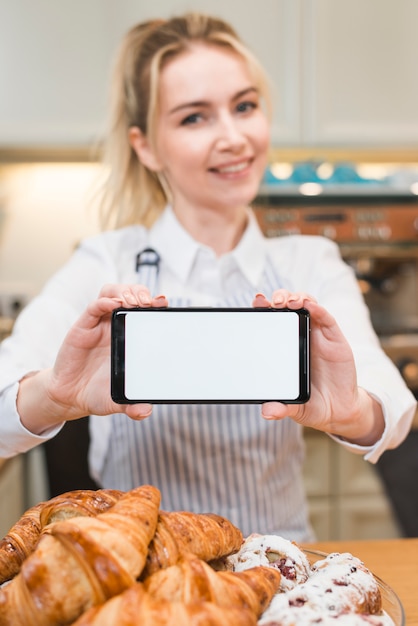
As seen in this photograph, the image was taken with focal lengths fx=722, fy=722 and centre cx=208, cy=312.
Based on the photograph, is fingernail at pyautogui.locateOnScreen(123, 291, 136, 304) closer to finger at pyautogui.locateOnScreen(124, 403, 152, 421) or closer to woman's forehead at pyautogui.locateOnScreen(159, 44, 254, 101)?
finger at pyautogui.locateOnScreen(124, 403, 152, 421)

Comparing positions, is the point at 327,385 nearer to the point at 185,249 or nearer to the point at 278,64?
the point at 185,249

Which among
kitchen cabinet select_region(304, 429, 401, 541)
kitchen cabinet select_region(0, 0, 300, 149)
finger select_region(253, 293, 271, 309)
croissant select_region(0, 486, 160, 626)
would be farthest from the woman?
kitchen cabinet select_region(0, 0, 300, 149)

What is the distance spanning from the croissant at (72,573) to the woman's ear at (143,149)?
81 centimetres

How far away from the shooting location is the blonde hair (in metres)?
1.11

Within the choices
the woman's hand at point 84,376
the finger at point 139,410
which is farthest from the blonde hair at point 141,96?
the finger at point 139,410

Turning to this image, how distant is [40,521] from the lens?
54 centimetres

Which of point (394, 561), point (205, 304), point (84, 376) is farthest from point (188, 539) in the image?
point (205, 304)

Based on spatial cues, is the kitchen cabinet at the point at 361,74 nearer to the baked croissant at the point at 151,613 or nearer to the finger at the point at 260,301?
the finger at the point at 260,301

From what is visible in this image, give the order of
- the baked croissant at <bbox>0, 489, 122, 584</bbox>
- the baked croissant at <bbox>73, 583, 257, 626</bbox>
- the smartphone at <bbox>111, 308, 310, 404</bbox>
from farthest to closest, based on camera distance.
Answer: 1. the smartphone at <bbox>111, 308, 310, 404</bbox>
2. the baked croissant at <bbox>0, 489, 122, 584</bbox>
3. the baked croissant at <bbox>73, 583, 257, 626</bbox>

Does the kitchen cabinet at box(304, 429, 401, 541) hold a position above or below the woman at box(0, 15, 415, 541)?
below

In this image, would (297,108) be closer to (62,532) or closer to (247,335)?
(247,335)

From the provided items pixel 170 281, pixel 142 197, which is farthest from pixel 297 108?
pixel 170 281

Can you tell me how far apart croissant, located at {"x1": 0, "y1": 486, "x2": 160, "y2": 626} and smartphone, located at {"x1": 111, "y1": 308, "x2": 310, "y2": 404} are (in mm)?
190

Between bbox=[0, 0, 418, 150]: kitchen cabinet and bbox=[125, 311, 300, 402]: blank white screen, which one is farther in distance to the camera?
bbox=[0, 0, 418, 150]: kitchen cabinet
